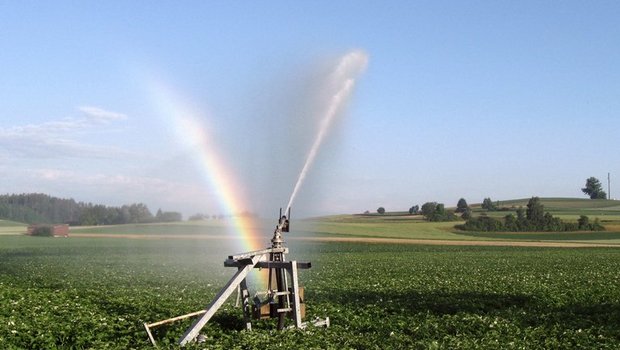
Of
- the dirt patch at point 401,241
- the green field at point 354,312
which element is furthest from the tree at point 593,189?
the green field at point 354,312

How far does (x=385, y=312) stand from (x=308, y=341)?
5.63m

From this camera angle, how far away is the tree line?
91.1 metres

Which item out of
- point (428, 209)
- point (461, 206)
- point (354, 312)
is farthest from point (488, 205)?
point (354, 312)

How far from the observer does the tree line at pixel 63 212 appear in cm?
9106

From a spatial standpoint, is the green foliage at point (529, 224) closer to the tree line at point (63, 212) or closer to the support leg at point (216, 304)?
the tree line at point (63, 212)

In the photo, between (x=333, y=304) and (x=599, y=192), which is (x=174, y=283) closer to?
(x=333, y=304)

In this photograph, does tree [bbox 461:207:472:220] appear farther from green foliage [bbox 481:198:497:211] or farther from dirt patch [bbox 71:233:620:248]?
dirt patch [bbox 71:233:620:248]

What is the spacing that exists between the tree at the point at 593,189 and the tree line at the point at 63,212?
140819 mm

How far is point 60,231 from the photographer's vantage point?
102188 mm

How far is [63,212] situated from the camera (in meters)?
120

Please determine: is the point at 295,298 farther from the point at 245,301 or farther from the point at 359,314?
the point at 359,314

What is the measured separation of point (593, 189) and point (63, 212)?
479 ft

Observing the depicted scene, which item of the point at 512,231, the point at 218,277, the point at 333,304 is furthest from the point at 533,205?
the point at 333,304

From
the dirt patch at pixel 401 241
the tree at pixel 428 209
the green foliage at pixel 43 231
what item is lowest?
the dirt patch at pixel 401 241
